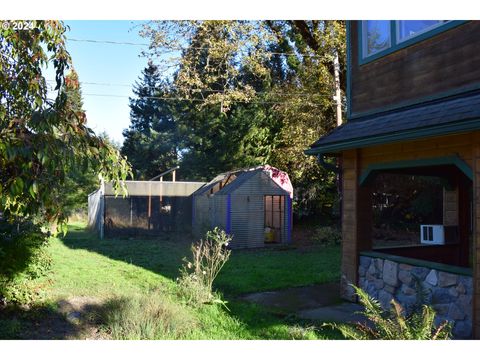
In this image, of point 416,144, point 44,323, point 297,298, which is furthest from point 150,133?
point 416,144

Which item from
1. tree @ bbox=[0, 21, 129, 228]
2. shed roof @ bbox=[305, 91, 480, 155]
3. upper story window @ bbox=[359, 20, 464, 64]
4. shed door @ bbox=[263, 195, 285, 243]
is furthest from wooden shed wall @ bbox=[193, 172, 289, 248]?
tree @ bbox=[0, 21, 129, 228]

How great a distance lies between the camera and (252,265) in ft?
34.6

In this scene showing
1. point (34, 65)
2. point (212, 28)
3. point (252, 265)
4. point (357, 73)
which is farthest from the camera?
point (212, 28)

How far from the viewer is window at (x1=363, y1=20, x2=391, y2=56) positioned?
666 centimetres

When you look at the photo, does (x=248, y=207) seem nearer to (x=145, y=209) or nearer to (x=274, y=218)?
(x=274, y=218)

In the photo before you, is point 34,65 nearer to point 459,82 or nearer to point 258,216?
point 459,82

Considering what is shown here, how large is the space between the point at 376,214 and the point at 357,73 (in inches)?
488

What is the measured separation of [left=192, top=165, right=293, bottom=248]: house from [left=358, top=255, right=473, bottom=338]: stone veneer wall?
7.46m

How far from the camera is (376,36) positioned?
695 centimetres

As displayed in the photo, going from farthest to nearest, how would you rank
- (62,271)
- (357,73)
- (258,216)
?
1. (258,216)
2. (62,271)
3. (357,73)

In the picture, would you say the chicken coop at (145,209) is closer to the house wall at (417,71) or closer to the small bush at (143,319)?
the small bush at (143,319)

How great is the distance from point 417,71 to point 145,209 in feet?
43.9

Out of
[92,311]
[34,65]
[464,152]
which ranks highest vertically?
[34,65]

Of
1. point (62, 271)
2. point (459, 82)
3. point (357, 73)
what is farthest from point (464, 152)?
point (62, 271)
